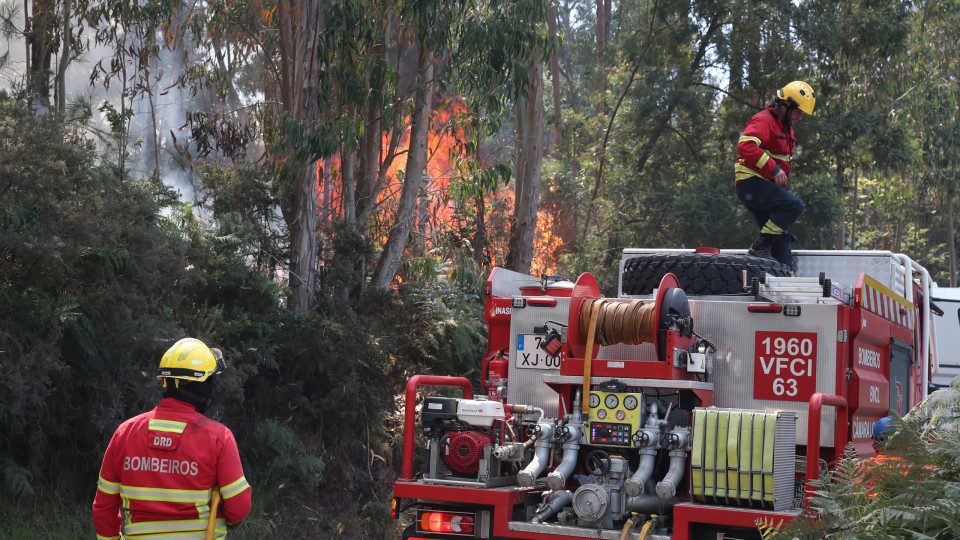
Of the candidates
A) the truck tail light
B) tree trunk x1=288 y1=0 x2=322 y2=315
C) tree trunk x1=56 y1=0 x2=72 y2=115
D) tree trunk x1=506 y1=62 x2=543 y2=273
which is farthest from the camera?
tree trunk x1=506 y1=62 x2=543 y2=273

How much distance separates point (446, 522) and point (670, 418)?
155 cm

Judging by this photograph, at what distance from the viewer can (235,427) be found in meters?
10.2

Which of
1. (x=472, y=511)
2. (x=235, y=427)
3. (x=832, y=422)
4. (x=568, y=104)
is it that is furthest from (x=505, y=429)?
(x=568, y=104)

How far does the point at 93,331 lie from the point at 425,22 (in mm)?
6516

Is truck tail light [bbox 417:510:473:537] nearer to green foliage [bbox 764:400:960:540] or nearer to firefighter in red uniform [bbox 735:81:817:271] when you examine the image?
green foliage [bbox 764:400:960:540]

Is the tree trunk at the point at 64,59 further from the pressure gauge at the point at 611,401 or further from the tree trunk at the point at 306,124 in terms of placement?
the pressure gauge at the point at 611,401

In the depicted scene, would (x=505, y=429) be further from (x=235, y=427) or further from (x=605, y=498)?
(x=235, y=427)

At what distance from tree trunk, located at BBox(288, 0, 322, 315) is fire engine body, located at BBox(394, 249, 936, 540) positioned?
5.62 m

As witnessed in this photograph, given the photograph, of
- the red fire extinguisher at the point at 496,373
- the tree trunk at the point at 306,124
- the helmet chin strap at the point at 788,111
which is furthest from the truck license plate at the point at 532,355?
the tree trunk at the point at 306,124

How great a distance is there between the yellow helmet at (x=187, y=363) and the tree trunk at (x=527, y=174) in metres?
14.2

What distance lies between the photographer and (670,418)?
623 cm

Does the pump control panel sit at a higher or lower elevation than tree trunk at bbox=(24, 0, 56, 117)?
lower

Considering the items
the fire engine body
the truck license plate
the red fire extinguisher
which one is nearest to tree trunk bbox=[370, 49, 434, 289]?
the red fire extinguisher

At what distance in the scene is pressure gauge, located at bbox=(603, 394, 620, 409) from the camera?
6.03 m
